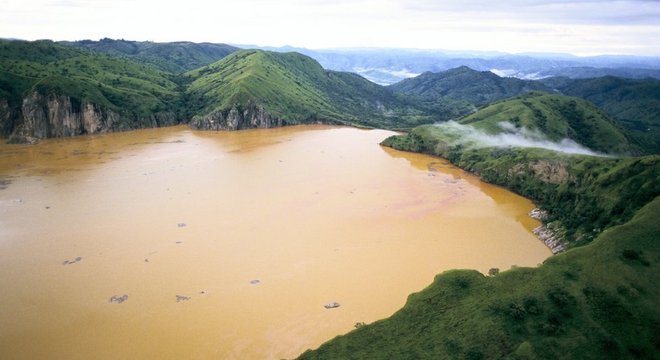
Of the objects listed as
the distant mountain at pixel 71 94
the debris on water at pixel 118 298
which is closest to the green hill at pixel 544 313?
the debris on water at pixel 118 298

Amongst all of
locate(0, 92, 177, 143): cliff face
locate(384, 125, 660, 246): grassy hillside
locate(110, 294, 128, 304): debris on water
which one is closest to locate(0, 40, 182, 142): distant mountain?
locate(0, 92, 177, 143): cliff face

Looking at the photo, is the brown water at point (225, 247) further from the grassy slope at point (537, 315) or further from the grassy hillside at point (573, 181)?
the grassy slope at point (537, 315)

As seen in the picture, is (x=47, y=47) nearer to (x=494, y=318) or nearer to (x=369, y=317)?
(x=369, y=317)

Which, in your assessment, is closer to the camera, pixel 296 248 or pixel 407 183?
pixel 296 248

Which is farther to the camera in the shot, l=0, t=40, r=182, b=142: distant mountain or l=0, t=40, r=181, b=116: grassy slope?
l=0, t=40, r=181, b=116: grassy slope

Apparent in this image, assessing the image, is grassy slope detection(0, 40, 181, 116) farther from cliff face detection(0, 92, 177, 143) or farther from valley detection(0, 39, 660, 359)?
cliff face detection(0, 92, 177, 143)

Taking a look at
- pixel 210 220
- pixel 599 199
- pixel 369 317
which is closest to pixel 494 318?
pixel 369 317
